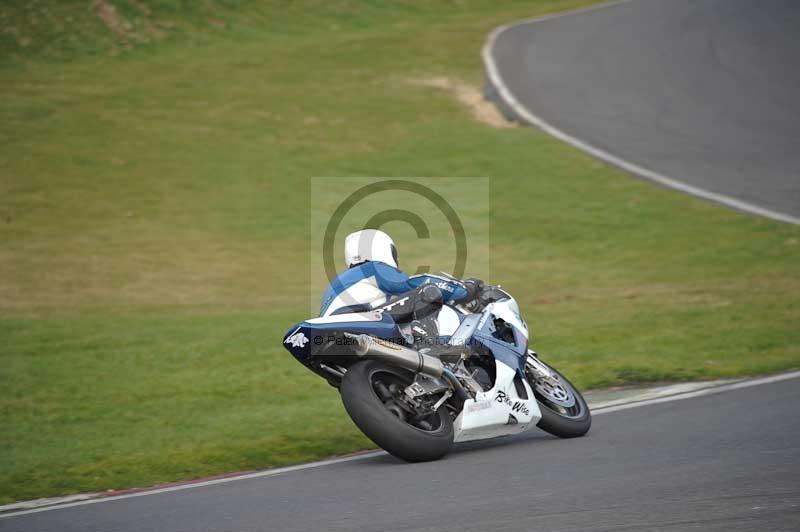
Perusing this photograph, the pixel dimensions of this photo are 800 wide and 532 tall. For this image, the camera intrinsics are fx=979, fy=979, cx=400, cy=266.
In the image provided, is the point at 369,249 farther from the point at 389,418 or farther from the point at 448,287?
the point at 389,418

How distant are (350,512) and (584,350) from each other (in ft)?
19.4

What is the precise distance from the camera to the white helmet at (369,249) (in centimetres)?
727

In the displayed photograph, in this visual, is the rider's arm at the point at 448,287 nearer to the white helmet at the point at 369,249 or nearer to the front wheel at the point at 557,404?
the white helmet at the point at 369,249

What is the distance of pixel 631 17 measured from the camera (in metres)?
31.4

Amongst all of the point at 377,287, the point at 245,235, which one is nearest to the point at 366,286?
the point at 377,287

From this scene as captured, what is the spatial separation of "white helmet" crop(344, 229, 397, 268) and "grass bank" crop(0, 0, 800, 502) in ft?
5.68

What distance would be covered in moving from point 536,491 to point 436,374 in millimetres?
1315

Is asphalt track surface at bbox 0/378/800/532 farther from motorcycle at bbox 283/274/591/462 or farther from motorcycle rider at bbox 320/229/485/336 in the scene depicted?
motorcycle rider at bbox 320/229/485/336

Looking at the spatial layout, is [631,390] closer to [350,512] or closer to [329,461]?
[329,461]

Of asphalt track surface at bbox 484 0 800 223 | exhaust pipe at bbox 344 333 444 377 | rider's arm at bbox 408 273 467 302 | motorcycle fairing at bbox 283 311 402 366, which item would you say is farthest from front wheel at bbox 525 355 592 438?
asphalt track surface at bbox 484 0 800 223

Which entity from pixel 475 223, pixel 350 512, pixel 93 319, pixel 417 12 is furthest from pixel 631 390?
pixel 417 12

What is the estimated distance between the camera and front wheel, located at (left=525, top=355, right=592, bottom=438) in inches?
297

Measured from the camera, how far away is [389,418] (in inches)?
260

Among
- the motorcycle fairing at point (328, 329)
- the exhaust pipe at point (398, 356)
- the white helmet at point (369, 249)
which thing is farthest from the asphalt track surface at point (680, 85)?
the motorcycle fairing at point (328, 329)
